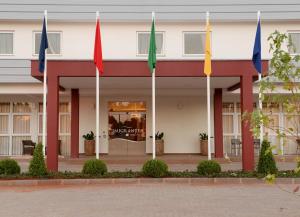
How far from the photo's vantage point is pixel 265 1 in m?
20.4

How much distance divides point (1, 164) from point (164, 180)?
5595 millimetres

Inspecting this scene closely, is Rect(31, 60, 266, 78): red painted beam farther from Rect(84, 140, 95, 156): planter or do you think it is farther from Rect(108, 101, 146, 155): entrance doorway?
→ Rect(108, 101, 146, 155): entrance doorway

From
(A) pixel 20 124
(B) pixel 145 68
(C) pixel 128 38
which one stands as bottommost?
(A) pixel 20 124

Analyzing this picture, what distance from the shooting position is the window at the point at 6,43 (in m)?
20.4

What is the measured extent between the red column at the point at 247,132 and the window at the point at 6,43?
1184 cm

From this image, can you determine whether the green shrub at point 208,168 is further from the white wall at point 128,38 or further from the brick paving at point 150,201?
the white wall at point 128,38

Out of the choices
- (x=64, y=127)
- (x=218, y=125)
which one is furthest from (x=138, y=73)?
(x=64, y=127)

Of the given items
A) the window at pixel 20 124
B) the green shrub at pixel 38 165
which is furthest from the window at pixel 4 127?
the green shrub at pixel 38 165

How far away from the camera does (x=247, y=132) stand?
14.6 meters

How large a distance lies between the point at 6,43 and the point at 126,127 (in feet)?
24.0

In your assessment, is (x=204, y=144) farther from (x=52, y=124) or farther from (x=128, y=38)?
(x=52, y=124)

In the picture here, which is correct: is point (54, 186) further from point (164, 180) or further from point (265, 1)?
point (265, 1)

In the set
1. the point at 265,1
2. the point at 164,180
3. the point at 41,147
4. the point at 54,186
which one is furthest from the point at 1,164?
the point at 265,1

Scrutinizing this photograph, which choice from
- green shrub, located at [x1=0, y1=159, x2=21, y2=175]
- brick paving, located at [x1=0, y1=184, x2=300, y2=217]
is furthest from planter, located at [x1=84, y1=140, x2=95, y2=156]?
brick paving, located at [x1=0, y1=184, x2=300, y2=217]
